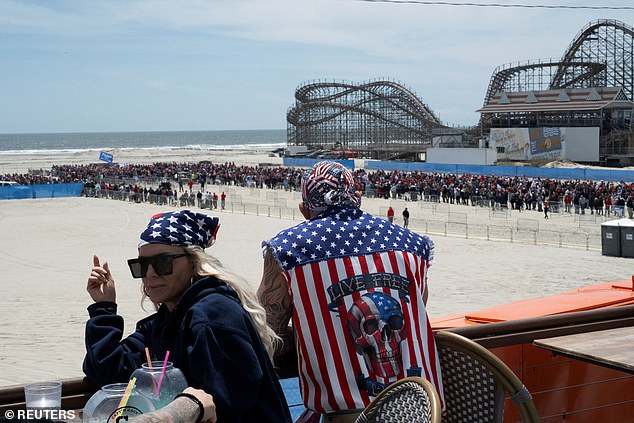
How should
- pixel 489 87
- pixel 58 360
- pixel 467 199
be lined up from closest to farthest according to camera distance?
1. pixel 58 360
2. pixel 467 199
3. pixel 489 87

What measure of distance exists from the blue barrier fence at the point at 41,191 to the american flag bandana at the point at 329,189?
38798mm

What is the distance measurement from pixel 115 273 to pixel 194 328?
15142mm

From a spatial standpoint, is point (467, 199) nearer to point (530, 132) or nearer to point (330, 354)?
point (530, 132)

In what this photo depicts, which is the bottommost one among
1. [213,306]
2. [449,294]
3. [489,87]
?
[449,294]

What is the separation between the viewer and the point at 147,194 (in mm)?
35812

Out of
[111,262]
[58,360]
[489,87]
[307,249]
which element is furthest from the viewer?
[489,87]

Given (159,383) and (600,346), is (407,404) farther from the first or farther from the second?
(600,346)

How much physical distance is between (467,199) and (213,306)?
3179cm

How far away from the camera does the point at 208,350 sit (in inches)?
80.0

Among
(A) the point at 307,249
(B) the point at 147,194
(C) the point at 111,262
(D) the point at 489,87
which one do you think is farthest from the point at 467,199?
(D) the point at 489,87

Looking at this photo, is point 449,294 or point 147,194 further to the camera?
point 147,194

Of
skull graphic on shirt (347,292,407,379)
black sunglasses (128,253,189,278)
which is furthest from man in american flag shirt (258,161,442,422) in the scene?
black sunglasses (128,253,189,278)

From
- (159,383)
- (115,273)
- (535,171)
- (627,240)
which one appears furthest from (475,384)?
(535,171)
